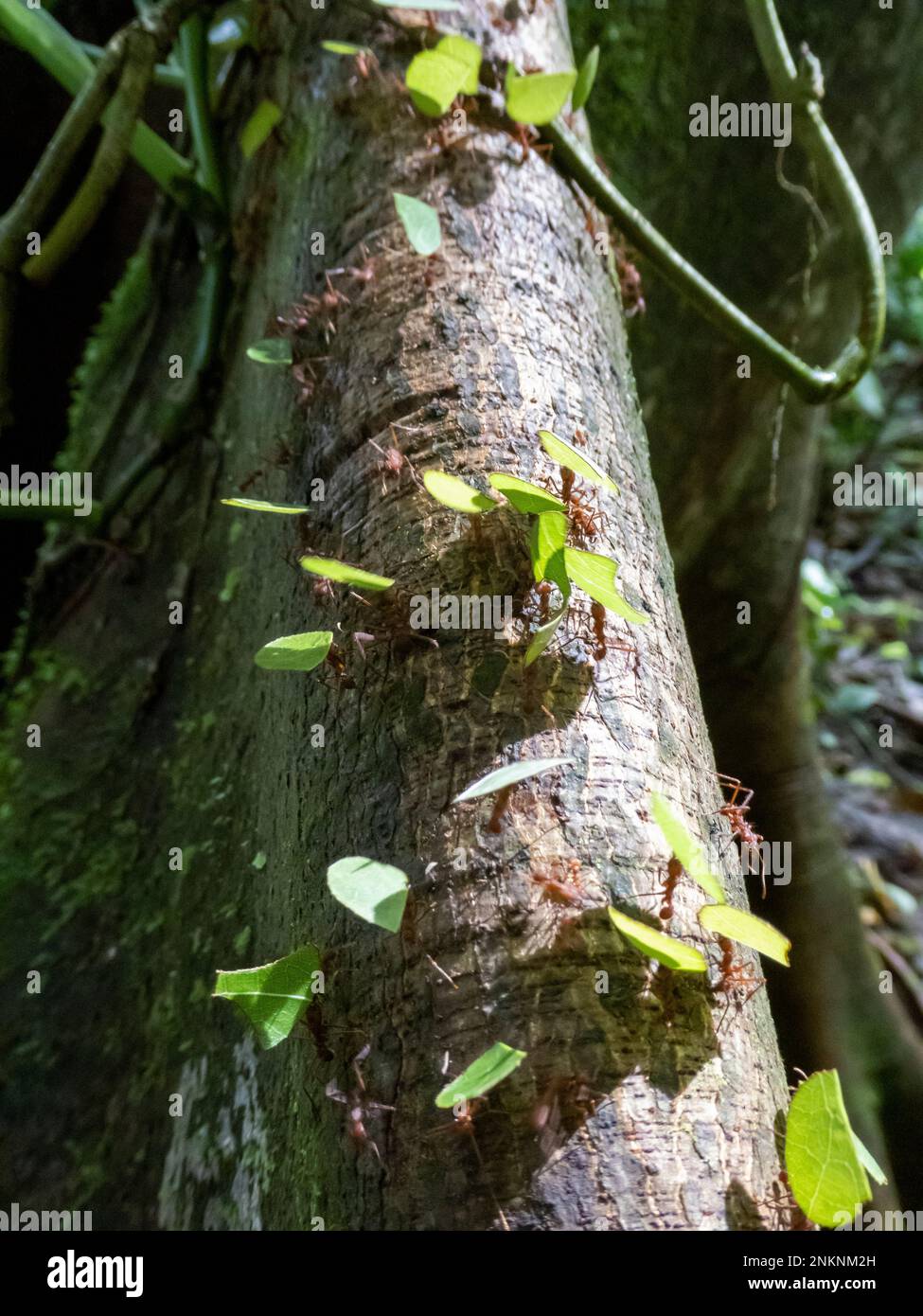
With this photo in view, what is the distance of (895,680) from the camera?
323 cm

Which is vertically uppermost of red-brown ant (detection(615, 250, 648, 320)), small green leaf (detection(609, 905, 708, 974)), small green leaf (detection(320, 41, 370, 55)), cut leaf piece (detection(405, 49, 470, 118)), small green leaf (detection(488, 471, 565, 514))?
small green leaf (detection(320, 41, 370, 55))

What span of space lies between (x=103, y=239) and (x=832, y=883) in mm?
2051

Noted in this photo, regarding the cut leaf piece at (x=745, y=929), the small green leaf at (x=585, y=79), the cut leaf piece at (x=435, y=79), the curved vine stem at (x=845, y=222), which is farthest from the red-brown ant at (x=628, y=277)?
the cut leaf piece at (x=745, y=929)

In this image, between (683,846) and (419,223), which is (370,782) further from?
(419,223)

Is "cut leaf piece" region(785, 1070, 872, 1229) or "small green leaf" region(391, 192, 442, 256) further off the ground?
"small green leaf" region(391, 192, 442, 256)

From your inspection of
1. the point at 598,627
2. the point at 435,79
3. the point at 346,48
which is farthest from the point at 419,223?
the point at 598,627

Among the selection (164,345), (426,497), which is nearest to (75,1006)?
(426,497)

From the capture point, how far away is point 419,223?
2.84 feet

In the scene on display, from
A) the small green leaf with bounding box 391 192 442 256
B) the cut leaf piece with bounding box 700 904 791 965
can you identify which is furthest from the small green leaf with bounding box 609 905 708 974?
the small green leaf with bounding box 391 192 442 256

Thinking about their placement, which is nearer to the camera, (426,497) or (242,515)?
(426,497)

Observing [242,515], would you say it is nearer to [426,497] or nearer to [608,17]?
[426,497]

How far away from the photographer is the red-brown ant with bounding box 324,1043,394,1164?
0.58 m

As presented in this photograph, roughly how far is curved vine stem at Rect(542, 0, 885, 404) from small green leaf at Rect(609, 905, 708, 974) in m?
0.81

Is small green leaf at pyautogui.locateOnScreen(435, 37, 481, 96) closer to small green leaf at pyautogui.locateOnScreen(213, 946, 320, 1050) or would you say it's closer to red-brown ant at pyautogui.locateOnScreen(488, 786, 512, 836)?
red-brown ant at pyautogui.locateOnScreen(488, 786, 512, 836)
